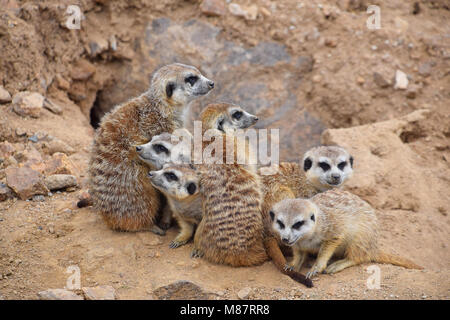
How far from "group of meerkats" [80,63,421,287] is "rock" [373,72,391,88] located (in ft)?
5.98

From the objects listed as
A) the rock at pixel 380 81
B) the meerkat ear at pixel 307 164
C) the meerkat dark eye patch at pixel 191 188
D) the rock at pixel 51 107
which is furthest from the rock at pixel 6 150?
the rock at pixel 380 81

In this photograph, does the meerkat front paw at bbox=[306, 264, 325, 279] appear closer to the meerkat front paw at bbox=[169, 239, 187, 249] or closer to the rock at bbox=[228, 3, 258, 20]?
the meerkat front paw at bbox=[169, 239, 187, 249]

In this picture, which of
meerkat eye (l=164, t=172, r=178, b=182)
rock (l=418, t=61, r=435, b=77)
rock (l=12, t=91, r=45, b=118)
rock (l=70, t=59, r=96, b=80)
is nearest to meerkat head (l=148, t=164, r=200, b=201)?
meerkat eye (l=164, t=172, r=178, b=182)

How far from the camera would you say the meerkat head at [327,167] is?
11.8 ft

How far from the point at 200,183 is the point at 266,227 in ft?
1.78

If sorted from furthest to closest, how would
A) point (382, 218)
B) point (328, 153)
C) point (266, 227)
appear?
point (382, 218) < point (328, 153) < point (266, 227)

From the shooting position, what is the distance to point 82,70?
5293 millimetres

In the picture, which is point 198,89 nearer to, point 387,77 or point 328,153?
point 328,153

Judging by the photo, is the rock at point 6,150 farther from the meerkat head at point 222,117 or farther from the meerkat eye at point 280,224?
the meerkat eye at point 280,224

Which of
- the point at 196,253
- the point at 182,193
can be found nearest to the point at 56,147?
the point at 182,193

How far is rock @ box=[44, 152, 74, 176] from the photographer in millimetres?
3992

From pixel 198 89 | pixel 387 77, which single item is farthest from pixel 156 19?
pixel 387 77

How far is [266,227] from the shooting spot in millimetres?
3207

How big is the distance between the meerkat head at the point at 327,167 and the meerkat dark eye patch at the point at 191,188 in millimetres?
1047
